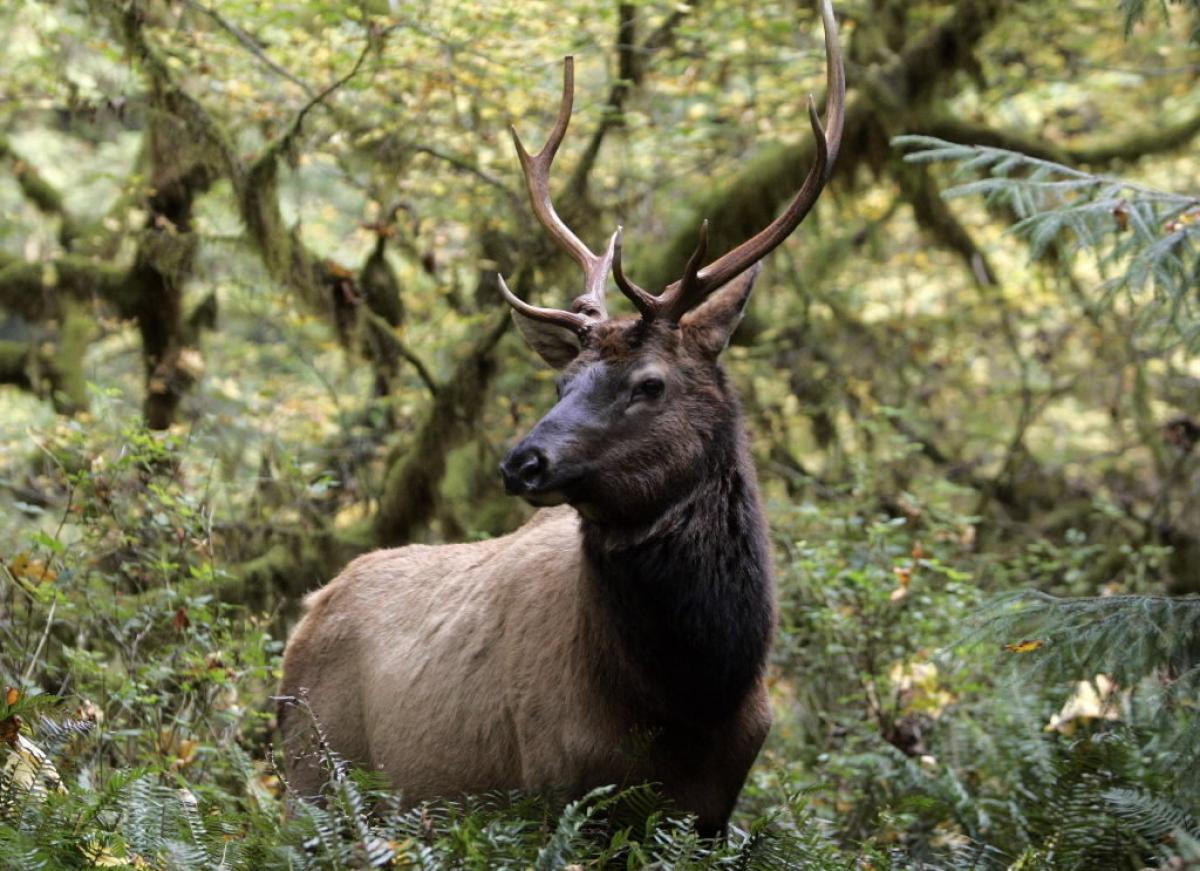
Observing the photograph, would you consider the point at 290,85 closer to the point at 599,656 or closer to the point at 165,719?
the point at 165,719

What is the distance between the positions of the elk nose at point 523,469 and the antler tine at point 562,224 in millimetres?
1273

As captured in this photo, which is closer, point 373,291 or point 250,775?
point 250,775

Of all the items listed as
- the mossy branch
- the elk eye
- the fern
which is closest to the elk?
the elk eye

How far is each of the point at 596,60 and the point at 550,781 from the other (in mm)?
9935

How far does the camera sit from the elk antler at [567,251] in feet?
21.2

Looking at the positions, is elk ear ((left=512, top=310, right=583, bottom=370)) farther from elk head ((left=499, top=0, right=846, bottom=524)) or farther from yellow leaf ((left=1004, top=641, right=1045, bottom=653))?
yellow leaf ((left=1004, top=641, right=1045, bottom=653))

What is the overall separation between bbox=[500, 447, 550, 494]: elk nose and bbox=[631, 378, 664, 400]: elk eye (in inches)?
25.4

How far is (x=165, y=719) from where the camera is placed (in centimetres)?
819

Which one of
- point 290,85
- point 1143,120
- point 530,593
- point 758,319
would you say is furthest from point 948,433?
point 530,593

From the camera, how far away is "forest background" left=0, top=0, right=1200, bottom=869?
623 cm

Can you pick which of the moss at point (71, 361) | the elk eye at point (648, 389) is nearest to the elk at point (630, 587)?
the elk eye at point (648, 389)

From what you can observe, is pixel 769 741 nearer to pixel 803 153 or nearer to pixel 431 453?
pixel 431 453

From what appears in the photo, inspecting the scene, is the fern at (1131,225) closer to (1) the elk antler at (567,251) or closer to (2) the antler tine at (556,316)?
(1) the elk antler at (567,251)

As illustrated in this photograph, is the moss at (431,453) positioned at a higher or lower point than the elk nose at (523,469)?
lower
